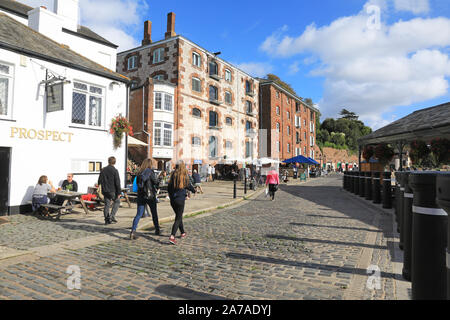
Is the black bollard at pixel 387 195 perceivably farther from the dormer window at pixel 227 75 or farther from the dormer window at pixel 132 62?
the dormer window at pixel 132 62

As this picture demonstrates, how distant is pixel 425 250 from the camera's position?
2248 mm

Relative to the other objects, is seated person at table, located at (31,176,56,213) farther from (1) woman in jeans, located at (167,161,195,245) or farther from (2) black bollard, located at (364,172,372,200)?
(2) black bollard, located at (364,172,372,200)

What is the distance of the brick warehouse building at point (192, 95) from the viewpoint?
79.2 feet

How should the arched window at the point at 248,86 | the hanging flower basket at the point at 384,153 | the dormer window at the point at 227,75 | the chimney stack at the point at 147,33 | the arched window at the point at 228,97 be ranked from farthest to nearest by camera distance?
the arched window at the point at 248,86 < the dormer window at the point at 227,75 < the arched window at the point at 228,97 < the chimney stack at the point at 147,33 < the hanging flower basket at the point at 384,153

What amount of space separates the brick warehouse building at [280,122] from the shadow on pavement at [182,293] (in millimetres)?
33469

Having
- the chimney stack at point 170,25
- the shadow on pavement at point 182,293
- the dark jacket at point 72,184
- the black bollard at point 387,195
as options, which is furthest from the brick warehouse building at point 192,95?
the shadow on pavement at point 182,293

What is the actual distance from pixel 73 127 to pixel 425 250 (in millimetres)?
11336

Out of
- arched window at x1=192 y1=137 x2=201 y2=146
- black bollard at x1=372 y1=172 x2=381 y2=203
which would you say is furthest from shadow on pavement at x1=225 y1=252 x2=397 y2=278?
arched window at x1=192 y1=137 x2=201 y2=146

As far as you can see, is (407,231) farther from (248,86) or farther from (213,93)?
(248,86)

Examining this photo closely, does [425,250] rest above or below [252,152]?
below

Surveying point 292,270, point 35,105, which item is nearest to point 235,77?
point 35,105

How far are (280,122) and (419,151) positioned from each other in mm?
29461
